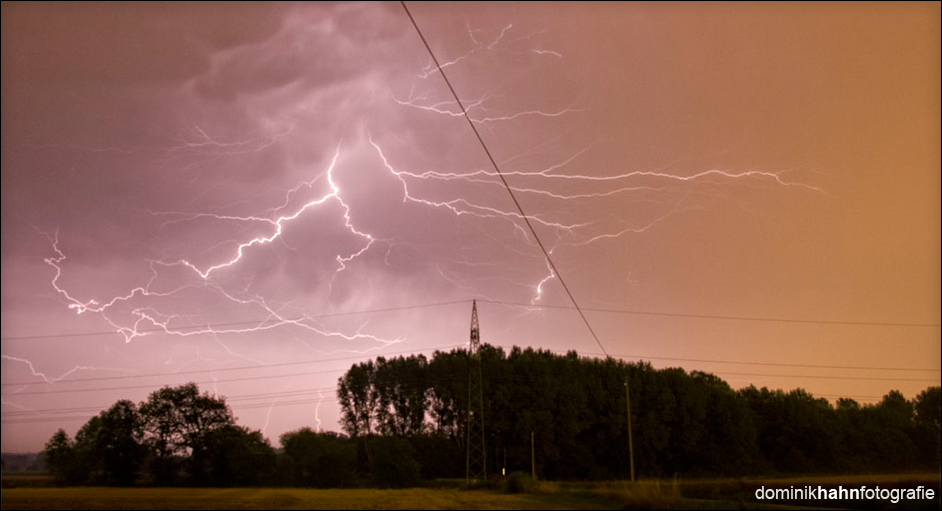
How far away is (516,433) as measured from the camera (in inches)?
1870

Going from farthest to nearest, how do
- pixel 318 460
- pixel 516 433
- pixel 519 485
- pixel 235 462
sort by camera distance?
pixel 516 433 < pixel 235 462 < pixel 318 460 < pixel 519 485

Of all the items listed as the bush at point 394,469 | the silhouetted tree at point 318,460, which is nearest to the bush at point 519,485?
the bush at point 394,469

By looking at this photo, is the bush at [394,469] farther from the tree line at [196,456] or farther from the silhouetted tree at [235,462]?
the silhouetted tree at [235,462]

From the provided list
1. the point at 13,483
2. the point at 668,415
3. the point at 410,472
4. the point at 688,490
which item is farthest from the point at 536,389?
the point at 13,483

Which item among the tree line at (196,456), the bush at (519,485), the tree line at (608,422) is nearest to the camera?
the bush at (519,485)

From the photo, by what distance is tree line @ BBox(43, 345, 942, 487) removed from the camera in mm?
36594

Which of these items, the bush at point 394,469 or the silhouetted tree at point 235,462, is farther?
the silhouetted tree at point 235,462

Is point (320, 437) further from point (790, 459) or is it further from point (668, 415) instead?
point (790, 459)

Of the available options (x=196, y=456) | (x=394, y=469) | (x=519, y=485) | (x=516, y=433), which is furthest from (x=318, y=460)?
(x=516, y=433)

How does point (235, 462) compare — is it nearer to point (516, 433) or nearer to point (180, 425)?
point (180, 425)

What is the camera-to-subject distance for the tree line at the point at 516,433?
36.6 meters

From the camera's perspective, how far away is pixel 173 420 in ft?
131

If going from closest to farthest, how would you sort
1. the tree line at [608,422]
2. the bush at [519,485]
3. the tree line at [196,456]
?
1. the bush at [519,485]
2. the tree line at [196,456]
3. the tree line at [608,422]

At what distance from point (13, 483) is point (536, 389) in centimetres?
3591
